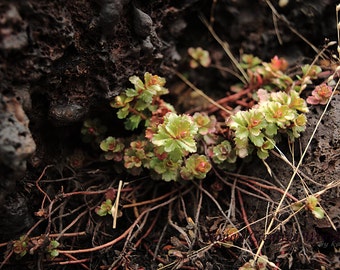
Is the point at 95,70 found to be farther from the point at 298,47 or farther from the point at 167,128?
the point at 298,47

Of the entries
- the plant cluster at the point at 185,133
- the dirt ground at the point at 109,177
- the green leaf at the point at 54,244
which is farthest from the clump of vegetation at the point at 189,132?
the green leaf at the point at 54,244

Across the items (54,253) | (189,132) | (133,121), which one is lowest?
(54,253)

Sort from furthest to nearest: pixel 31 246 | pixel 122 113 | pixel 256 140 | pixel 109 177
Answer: pixel 109 177 < pixel 122 113 < pixel 256 140 < pixel 31 246

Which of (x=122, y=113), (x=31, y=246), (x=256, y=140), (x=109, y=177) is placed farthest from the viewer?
(x=109, y=177)

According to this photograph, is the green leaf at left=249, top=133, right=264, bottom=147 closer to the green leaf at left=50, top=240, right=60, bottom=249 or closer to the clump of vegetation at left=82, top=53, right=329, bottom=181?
the clump of vegetation at left=82, top=53, right=329, bottom=181

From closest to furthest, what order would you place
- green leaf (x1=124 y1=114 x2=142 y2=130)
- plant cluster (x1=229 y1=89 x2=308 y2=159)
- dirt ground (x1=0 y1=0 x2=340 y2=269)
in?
dirt ground (x1=0 y1=0 x2=340 y2=269) < plant cluster (x1=229 y1=89 x2=308 y2=159) < green leaf (x1=124 y1=114 x2=142 y2=130)

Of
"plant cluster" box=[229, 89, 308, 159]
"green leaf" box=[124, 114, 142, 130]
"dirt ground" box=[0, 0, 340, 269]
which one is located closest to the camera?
"dirt ground" box=[0, 0, 340, 269]

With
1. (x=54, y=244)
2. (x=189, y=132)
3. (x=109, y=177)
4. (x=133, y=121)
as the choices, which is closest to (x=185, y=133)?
(x=189, y=132)

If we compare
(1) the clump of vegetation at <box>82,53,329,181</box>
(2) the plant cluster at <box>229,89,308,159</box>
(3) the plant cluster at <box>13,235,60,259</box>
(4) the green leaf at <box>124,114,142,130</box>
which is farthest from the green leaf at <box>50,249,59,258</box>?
(2) the plant cluster at <box>229,89,308,159</box>

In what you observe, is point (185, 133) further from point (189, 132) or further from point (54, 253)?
point (54, 253)

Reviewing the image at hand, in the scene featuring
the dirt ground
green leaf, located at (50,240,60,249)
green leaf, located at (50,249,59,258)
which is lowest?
green leaf, located at (50,249,59,258)
